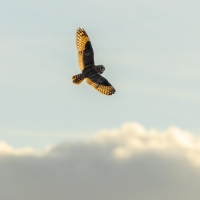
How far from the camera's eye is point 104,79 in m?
38.2

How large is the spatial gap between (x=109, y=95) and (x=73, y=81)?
3481 mm

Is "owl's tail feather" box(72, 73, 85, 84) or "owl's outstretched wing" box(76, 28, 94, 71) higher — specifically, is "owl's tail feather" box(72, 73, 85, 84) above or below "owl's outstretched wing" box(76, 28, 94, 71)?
below

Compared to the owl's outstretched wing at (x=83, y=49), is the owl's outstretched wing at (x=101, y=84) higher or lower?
lower

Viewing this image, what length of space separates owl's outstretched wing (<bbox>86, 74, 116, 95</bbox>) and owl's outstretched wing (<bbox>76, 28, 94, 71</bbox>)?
2.12m

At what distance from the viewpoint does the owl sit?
124 feet

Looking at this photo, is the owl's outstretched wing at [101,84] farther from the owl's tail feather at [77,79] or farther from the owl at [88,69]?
the owl's tail feather at [77,79]

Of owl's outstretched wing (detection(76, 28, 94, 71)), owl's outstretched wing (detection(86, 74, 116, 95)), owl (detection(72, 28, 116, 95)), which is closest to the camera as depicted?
owl's outstretched wing (detection(86, 74, 116, 95))

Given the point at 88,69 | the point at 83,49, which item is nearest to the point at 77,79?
the point at 88,69

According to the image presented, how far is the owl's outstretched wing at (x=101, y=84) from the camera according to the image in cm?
3741

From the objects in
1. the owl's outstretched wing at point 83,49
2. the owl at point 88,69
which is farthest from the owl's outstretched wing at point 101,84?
the owl's outstretched wing at point 83,49

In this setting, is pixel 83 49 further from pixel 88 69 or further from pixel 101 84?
pixel 101 84

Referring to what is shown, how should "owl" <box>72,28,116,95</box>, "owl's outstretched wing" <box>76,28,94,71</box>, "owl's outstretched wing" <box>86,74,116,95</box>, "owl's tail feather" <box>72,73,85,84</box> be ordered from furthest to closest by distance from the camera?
1. "owl's outstretched wing" <box>76,28,94,71</box>
2. "owl's tail feather" <box>72,73,85,84</box>
3. "owl" <box>72,28,116,95</box>
4. "owl's outstretched wing" <box>86,74,116,95</box>

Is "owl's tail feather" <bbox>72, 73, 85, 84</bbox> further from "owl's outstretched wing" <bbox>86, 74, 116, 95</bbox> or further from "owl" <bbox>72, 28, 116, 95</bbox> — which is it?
"owl's outstretched wing" <bbox>86, 74, 116, 95</bbox>

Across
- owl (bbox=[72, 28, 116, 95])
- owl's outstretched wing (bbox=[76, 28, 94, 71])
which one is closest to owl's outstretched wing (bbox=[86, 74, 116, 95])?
owl (bbox=[72, 28, 116, 95])
